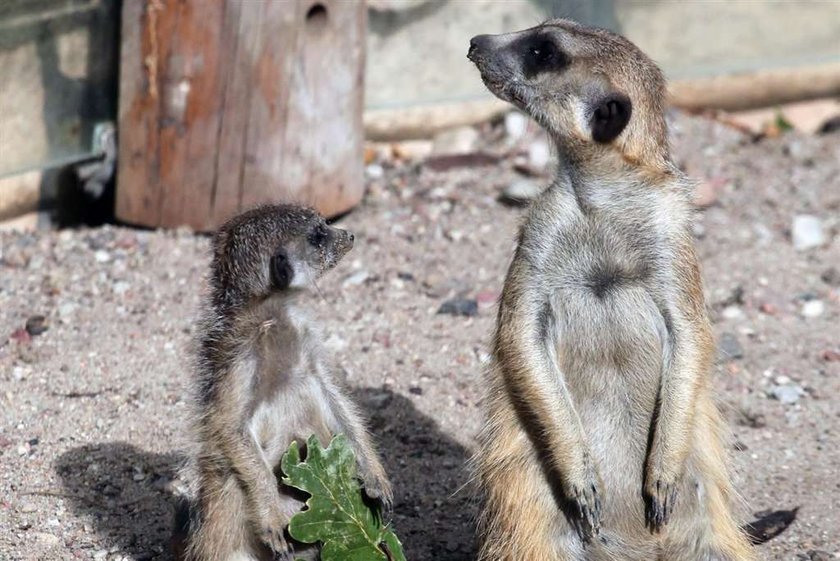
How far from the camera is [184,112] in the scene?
21.9 feet

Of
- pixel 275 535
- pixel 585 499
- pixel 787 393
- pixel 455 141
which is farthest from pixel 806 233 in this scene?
pixel 275 535

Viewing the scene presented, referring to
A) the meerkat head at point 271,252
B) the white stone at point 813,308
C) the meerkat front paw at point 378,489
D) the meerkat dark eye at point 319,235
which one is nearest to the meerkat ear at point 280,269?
the meerkat head at point 271,252

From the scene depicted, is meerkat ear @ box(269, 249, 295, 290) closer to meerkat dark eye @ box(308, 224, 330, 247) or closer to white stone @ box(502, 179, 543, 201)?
meerkat dark eye @ box(308, 224, 330, 247)

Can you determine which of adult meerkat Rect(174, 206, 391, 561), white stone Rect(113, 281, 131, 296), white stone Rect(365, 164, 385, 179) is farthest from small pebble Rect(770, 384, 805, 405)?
white stone Rect(113, 281, 131, 296)

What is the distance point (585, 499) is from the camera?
4.16 meters

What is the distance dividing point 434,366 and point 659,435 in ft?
6.12

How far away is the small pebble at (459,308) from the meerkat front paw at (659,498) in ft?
7.63

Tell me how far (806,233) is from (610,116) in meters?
3.83

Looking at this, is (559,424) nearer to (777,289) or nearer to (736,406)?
(736,406)

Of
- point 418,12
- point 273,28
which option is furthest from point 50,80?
point 418,12

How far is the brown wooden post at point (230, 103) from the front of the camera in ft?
21.5

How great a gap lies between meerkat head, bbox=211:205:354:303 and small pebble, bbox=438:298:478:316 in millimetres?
2183

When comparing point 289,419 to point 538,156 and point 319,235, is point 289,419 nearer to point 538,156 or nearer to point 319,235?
point 319,235

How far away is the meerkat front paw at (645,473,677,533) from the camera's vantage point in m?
4.18
